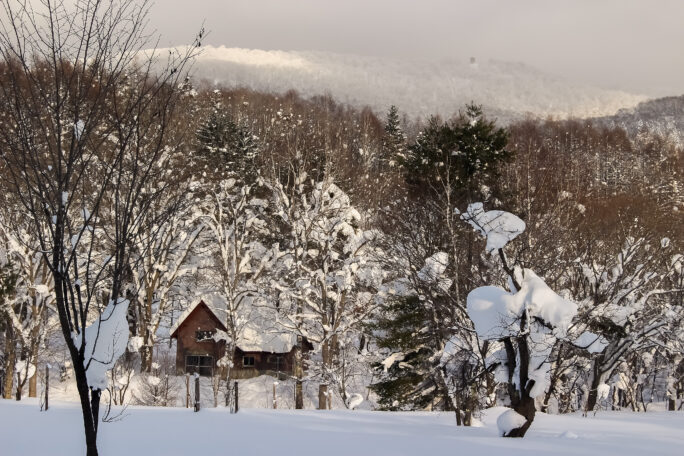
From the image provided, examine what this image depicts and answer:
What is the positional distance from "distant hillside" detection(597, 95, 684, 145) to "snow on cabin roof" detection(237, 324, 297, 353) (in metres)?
104

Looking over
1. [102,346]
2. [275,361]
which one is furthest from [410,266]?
[275,361]

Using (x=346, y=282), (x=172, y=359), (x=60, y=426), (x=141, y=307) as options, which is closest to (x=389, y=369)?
(x=346, y=282)

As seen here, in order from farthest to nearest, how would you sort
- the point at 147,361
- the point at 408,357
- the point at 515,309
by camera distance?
the point at 147,361, the point at 408,357, the point at 515,309

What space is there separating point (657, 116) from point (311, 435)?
140 meters

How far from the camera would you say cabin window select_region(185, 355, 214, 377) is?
29.5 meters

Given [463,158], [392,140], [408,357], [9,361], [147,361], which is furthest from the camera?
[392,140]

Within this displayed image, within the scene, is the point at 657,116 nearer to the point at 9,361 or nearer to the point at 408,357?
the point at 408,357

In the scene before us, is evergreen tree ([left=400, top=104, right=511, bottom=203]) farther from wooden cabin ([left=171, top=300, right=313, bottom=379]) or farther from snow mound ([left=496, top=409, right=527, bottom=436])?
wooden cabin ([left=171, top=300, right=313, bottom=379])

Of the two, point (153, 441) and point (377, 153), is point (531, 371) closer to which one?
point (153, 441)

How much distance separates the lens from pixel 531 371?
927 centimetres

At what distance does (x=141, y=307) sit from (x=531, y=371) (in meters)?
18.7

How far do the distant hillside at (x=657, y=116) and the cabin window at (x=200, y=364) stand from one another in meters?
106

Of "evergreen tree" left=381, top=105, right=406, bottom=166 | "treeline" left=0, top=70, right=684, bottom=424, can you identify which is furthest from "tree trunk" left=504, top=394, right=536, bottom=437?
"evergreen tree" left=381, top=105, right=406, bottom=166

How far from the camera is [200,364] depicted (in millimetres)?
29812
